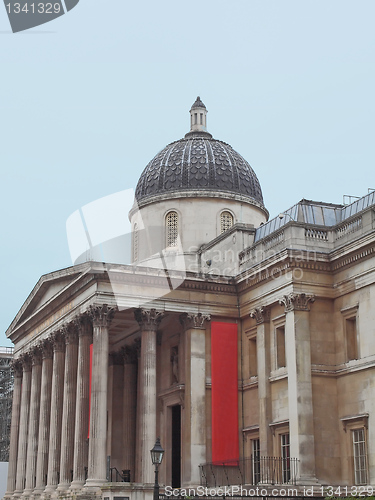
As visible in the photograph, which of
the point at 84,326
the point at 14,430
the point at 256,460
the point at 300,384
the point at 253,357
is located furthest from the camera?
the point at 14,430

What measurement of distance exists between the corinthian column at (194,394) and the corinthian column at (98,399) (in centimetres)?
386

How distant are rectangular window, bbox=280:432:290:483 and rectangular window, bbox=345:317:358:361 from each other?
4459 mm

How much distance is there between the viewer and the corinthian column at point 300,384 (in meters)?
34.1

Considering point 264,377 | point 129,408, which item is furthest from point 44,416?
point 264,377

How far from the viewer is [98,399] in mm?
37125

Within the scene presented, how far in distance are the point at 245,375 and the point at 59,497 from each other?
10643 millimetres

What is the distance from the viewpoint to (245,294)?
1592 inches

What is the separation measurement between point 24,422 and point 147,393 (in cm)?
1546

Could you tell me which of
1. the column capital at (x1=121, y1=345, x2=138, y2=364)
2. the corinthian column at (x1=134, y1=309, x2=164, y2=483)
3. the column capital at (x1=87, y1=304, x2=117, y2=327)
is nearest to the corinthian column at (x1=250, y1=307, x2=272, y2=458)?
the corinthian column at (x1=134, y1=309, x2=164, y2=483)

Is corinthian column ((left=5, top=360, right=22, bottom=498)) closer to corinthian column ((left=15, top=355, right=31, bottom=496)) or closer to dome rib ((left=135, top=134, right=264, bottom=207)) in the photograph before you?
corinthian column ((left=15, top=355, right=31, bottom=496))

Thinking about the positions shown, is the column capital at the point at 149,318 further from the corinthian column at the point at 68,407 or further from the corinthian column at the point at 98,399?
the corinthian column at the point at 68,407

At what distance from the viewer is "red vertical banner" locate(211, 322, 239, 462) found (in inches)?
1524

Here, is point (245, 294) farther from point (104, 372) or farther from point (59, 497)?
point (59, 497)

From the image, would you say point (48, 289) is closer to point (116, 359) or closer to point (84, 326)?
point (116, 359)
